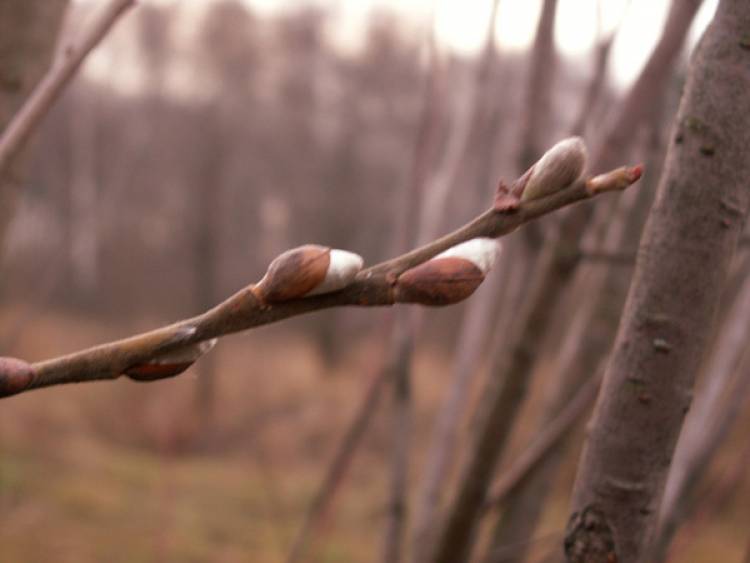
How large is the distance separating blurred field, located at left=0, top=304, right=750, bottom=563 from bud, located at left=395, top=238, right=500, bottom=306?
272cm

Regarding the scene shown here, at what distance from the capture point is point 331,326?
25.2 ft

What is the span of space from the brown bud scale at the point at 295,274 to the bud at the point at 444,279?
3 centimetres

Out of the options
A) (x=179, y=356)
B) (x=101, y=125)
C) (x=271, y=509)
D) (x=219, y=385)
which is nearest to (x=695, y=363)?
(x=179, y=356)

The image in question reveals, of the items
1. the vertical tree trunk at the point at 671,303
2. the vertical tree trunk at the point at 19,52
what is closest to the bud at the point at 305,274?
the vertical tree trunk at the point at 671,303

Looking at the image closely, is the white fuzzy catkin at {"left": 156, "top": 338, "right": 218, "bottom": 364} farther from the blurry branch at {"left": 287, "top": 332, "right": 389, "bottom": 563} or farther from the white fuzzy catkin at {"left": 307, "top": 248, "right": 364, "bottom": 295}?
the blurry branch at {"left": 287, "top": 332, "right": 389, "bottom": 563}

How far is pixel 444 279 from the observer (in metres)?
0.34

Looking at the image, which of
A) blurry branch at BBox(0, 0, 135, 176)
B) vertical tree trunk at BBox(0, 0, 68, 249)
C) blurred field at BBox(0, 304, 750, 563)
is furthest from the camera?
blurred field at BBox(0, 304, 750, 563)

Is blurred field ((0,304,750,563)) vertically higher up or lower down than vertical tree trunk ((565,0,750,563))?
lower down

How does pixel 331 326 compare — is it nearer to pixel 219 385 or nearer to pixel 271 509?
pixel 219 385

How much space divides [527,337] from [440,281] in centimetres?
55

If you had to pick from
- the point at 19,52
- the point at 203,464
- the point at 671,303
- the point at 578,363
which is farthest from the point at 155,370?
the point at 203,464

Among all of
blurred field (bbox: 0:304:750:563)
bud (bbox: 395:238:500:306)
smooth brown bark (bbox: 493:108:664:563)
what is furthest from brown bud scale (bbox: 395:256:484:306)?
blurred field (bbox: 0:304:750:563)

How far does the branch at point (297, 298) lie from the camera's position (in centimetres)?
33

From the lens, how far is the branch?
0.33 meters
